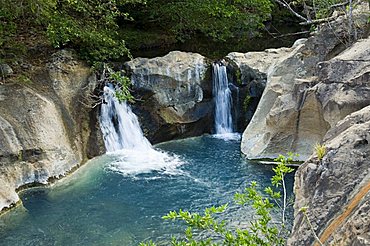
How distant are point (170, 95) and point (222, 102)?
168cm

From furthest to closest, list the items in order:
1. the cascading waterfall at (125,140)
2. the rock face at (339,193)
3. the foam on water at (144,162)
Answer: the cascading waterfall at (125,140)
the foam on water at (144,162)
the rock face at (339,193)

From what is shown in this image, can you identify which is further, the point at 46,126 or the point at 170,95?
the point at 170,95

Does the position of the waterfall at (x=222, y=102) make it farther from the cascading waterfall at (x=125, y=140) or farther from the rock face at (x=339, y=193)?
the rock face at (x=339, y=193)

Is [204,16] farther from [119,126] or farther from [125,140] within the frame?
[125,140]

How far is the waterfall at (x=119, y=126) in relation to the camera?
11562 mm

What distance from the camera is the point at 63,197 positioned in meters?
8.87

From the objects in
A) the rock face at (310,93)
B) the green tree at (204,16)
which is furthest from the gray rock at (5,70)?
the green tree at (204,16)

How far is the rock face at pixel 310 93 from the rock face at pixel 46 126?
414 cm

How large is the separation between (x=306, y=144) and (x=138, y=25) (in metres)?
9.05

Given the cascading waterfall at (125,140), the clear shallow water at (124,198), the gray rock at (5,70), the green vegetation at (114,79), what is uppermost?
the gray rock at (5,70)

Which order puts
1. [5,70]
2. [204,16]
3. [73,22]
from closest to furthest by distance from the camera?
[5,70] < [73,22] < [204,16]

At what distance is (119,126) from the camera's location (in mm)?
11859

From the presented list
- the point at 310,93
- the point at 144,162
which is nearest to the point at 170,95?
the point at 144,162

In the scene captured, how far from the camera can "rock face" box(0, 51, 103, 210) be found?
908cm
